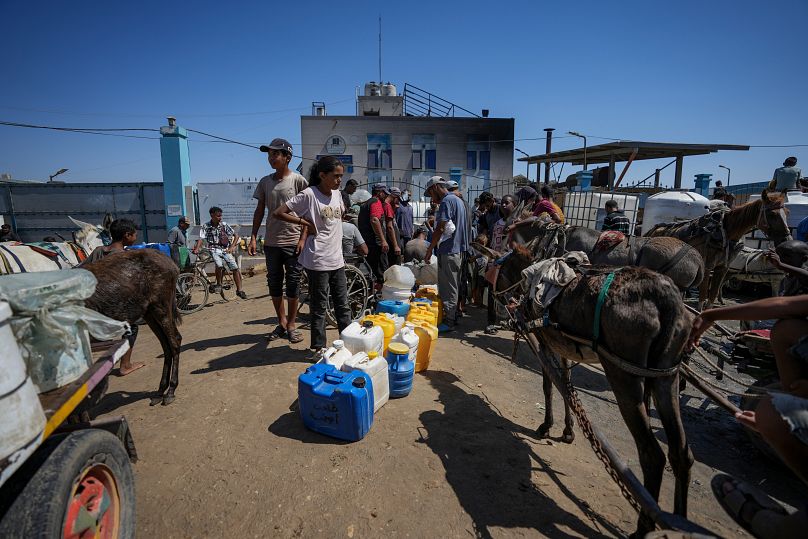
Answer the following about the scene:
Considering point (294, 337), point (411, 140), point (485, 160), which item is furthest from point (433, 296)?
point (485, 160)

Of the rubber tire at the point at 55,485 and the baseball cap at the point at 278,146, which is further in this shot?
the baseball cap at the point at 278,146

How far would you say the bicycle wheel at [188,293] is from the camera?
7.82 metres

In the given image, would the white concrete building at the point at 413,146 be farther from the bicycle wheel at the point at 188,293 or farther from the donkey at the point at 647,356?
the donkey at the point at 647,356

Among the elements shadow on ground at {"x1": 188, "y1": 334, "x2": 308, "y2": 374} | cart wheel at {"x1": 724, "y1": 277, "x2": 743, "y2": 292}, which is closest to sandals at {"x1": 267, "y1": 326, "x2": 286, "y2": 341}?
shadow on ground at {"x1": 188, "y1": 334, "x2": 308, "y2": 374}

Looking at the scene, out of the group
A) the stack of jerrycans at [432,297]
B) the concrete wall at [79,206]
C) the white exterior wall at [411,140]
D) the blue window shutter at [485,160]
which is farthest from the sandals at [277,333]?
the blue window shutter at [485,160]

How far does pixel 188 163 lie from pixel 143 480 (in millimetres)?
12069

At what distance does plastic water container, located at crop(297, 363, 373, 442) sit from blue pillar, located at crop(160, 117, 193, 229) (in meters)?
11.1

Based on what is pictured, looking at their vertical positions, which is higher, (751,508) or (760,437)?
(751,508)

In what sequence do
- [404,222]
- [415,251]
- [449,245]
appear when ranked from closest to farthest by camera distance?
1. [449,245]
2. [415,251]
3. [404,222]

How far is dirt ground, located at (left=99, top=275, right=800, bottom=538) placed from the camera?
2.50m

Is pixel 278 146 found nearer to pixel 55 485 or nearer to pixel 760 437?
pixel 55 485

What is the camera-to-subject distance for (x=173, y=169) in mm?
11875

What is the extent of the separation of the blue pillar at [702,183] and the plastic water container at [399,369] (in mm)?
21393

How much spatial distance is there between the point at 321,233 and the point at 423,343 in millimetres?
1805
